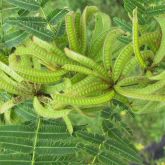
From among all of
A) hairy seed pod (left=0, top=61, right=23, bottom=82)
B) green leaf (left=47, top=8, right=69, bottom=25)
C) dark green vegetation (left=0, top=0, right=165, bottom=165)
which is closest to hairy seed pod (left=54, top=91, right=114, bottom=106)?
dark green vegetation (left=0, top=0, right=165, bottom=165)

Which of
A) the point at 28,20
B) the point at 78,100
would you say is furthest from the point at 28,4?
the point at 78,100

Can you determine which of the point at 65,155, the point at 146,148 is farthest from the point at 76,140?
the point at 146,148

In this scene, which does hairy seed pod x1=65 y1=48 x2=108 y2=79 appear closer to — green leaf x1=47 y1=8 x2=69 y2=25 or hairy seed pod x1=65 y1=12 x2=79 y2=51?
hairy seed pod x1=65 y1=12 x2=79 y2=51

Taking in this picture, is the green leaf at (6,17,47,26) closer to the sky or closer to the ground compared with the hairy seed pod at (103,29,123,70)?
closer to the sky

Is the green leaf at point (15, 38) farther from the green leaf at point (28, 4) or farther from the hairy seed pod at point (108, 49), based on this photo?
the hairy seed pod at point (108, 49)

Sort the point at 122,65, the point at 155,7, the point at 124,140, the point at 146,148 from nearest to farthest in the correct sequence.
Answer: the point at 122,65
the point at 155,7
the point at 124,140
the point at 146,148

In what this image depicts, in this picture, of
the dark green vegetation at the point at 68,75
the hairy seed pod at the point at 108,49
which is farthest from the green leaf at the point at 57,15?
the hairy seed pod at the point at 108,49

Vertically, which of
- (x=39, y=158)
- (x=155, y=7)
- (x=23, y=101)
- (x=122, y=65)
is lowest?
(x=39, y=158)

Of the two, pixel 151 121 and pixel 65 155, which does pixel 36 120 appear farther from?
pixel 151 121

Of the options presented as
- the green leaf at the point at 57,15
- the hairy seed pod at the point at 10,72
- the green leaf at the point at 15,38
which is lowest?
the hairy seed pod at the point at 10,72
